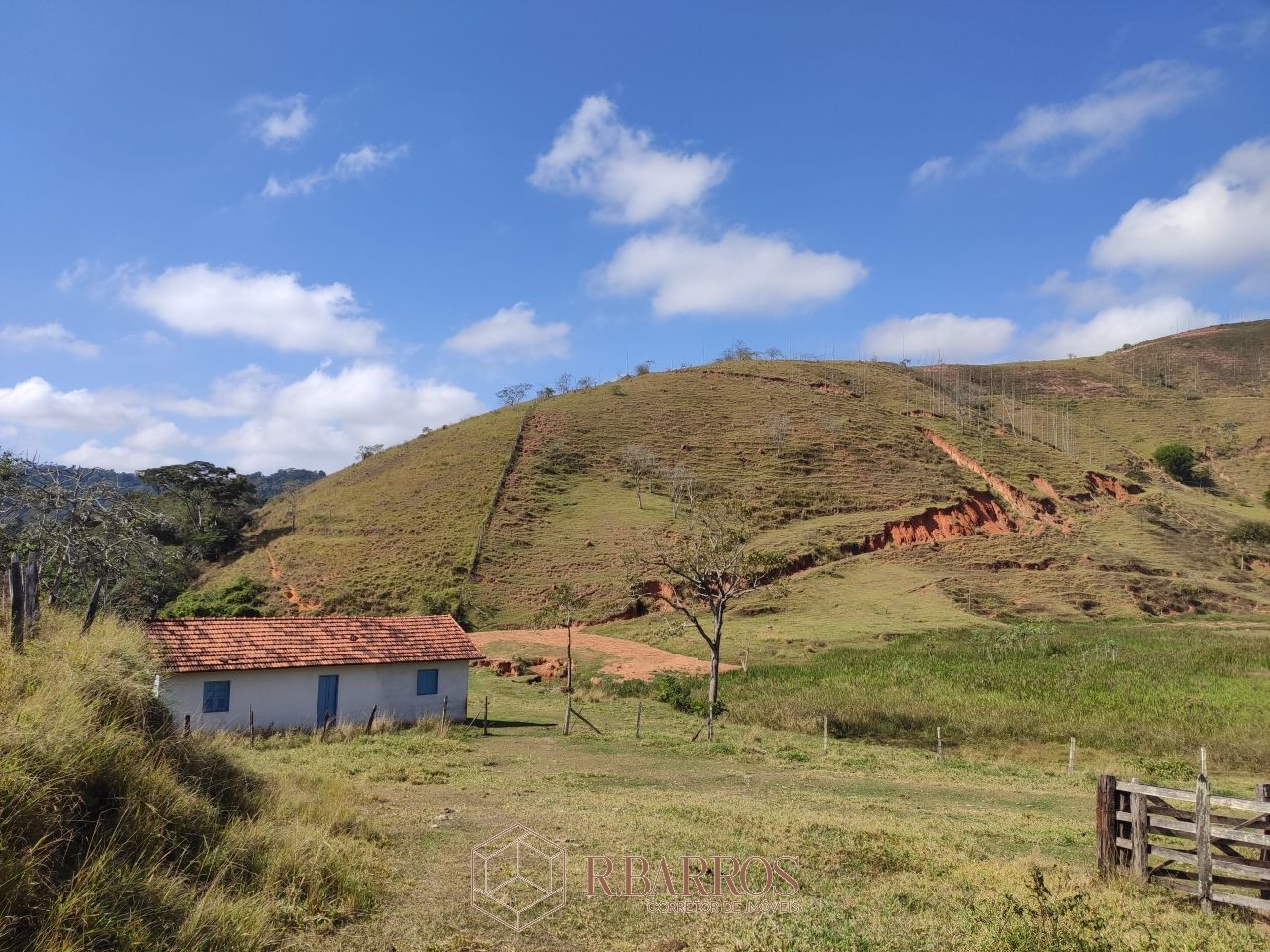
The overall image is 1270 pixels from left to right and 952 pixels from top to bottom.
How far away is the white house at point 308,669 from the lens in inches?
826

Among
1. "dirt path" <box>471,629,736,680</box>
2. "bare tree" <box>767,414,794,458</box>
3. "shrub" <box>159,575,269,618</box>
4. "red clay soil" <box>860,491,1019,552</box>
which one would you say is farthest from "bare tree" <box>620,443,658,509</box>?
"shrub" <box>159,575,269,618</box>

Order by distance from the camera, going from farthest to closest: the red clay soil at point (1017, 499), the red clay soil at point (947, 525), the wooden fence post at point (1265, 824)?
the red clay soil at point (1017, 499), the red clay soil at point (947, 525), the wooden fence post at point (1265, 824)

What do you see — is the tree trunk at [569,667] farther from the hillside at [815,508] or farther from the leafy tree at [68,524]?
the leafy tree at [68,524]

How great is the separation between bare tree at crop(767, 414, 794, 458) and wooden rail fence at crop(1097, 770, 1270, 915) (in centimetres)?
7210

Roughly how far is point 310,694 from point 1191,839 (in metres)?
20.7

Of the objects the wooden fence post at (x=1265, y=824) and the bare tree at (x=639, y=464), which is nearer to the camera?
the wooden fence post at (x=1265, y=824)

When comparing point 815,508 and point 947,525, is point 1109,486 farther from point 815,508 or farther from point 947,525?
point 815,508

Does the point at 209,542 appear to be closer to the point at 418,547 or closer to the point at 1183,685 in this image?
the point at 418,547

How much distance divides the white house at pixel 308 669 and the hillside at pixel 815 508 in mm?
19408

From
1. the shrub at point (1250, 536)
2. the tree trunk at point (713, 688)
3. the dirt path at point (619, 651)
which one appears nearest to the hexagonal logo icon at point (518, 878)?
the tree trunk at point (713, 688)

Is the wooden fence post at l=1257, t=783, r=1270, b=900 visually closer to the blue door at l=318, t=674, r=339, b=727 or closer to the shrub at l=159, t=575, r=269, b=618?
the blue door at l=318, t=674, r=339, b=727

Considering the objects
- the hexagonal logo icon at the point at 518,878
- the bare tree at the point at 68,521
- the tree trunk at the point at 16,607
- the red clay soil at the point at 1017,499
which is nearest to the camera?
the hexagonal logo icon at the point at 518,878

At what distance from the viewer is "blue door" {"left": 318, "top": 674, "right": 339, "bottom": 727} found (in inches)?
892

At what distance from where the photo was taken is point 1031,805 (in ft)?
49.0
